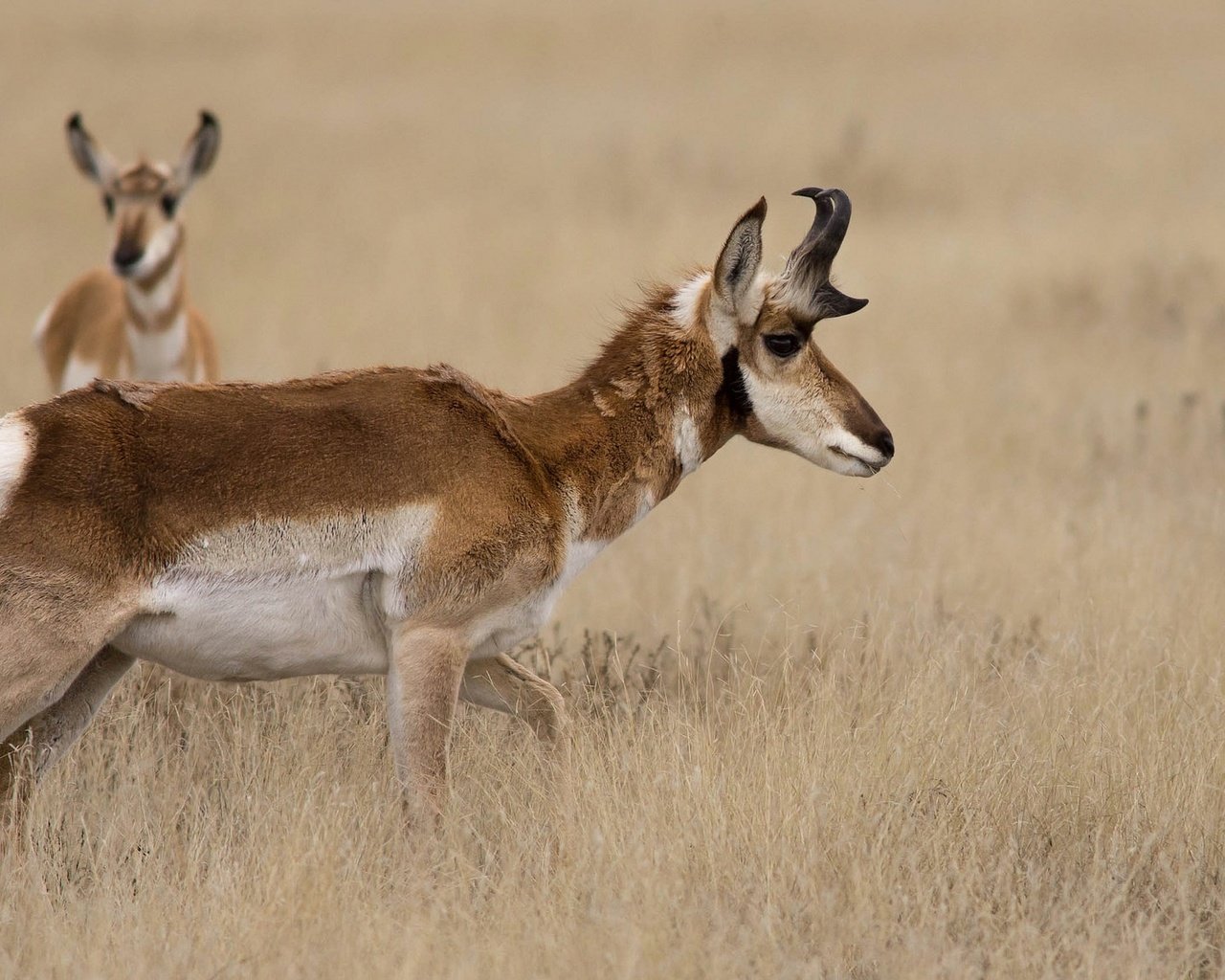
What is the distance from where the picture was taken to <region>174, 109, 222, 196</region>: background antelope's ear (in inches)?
425

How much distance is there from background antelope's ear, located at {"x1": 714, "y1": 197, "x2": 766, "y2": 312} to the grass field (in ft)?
4.61

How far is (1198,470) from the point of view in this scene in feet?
33.7

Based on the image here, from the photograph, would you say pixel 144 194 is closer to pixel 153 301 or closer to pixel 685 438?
pixel 153 301

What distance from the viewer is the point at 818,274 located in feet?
17.1

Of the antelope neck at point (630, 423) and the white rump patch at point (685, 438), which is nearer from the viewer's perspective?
the antelope neck at point (630, 423)

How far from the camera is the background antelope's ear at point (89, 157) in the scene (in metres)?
10.8

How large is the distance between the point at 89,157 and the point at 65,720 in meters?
6.91

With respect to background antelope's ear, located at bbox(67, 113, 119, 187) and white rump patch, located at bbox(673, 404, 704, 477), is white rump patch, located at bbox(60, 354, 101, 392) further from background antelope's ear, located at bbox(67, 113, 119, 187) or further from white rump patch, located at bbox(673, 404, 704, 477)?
white rump patch, located at bbox(673, 404, 704, 477)

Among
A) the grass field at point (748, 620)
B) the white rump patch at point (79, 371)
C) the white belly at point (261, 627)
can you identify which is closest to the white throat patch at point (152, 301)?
the white rump patch at point (79, 371)

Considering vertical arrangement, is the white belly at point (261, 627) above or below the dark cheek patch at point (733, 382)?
below

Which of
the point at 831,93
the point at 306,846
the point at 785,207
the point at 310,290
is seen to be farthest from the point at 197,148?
the point at 831,93

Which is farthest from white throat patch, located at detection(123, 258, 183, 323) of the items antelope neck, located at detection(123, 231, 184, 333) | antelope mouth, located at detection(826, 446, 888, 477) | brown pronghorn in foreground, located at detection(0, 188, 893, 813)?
antelope mouth, located at detection(826, 446, 888, 477)

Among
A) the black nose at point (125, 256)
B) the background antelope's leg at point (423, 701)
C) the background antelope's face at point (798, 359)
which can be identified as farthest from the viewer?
the black nose at point (125, 256)

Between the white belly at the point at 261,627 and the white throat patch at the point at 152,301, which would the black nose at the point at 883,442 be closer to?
the white belly at the point at 261,627
